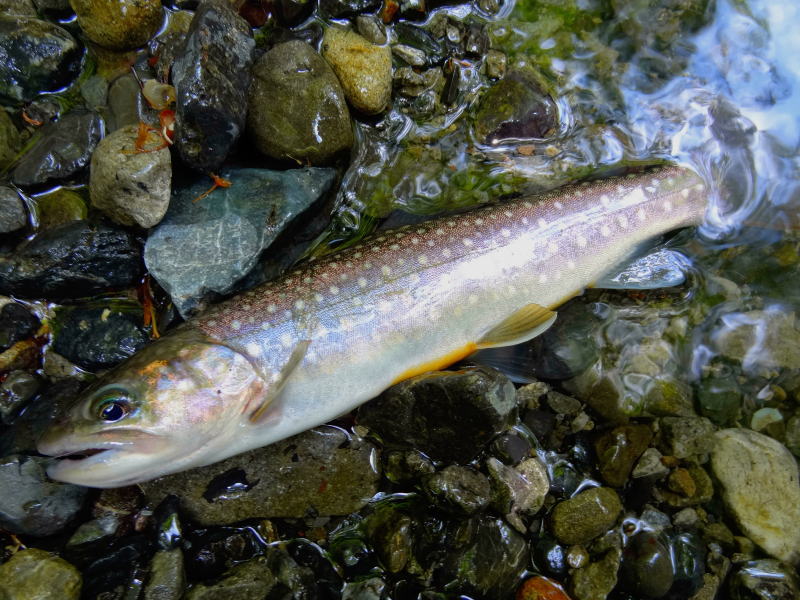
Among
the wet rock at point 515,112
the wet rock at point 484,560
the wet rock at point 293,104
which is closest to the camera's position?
the wet rock at point 484,560

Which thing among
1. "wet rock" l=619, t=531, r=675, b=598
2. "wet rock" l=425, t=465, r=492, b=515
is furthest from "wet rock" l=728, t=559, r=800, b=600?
"wet rock" l=425, t=465, r=492, b=515

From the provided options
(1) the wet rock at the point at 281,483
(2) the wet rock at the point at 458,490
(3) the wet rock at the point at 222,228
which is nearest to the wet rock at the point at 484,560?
(2) the wet rock at the point at 458,490

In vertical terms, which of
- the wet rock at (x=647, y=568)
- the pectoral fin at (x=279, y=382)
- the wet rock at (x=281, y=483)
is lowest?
the wet rock at (x=647, y=568)

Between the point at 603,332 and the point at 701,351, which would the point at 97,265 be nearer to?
the point at 603,332

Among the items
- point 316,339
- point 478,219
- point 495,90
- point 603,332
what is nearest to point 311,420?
point 316,339

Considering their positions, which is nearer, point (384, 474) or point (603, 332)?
point (384, 474)

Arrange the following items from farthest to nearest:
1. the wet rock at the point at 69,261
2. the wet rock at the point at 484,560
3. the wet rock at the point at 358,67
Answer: the wet rock at the point at 358,67 → the wet rock at the point at 69,261 → the wet rock at the point at 484,560

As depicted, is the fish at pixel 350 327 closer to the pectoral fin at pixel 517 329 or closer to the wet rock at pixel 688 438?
the pectoral fin at pixel 517 329
